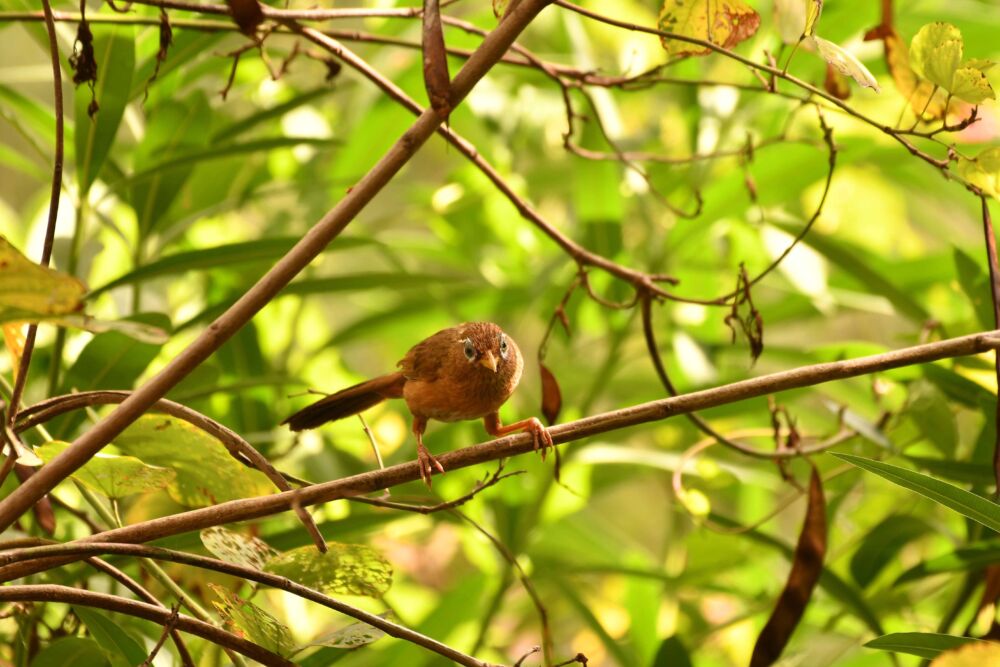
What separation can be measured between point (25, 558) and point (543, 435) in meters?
0.40

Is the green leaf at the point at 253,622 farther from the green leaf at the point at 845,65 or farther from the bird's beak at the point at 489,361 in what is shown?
the green leaf at the point at 845,65

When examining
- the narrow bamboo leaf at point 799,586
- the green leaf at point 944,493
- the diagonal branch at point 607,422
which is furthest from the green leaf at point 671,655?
the diagonal branch at point 607,422

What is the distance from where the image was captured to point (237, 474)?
3.18 ft

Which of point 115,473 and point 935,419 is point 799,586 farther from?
point 115,473

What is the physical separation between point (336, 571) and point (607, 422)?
0.29m

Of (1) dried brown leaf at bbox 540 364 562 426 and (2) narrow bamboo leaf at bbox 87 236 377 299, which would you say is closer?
(1) dried brown leaf at bbox 540 364 562 426

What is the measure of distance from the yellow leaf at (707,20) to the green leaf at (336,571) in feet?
1.91

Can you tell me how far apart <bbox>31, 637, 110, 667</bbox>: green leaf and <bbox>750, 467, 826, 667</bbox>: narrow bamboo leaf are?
2.32ft

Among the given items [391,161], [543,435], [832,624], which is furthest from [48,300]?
[832,624]

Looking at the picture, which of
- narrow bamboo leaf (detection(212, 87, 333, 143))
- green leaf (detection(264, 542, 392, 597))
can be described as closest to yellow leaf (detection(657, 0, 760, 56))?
green leaf (detection(264, 542, 392, 597))

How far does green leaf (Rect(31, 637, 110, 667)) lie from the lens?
3.28 ft

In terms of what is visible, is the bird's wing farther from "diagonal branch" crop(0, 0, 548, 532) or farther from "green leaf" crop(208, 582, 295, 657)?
"diagonal branch" crop(0, 0, 548, 532)

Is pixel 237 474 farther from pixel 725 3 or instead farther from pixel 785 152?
pixel 785 152

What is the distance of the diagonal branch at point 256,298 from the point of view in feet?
2.15
